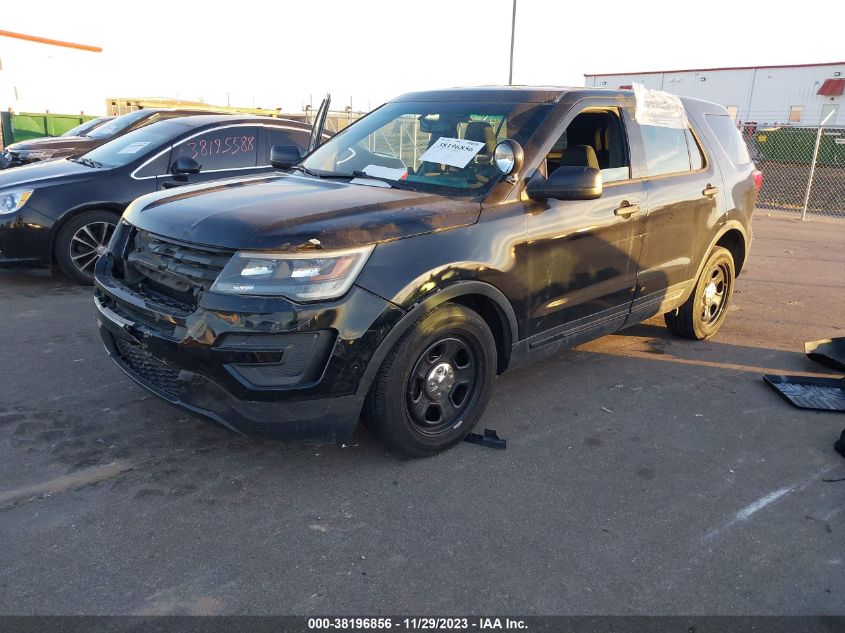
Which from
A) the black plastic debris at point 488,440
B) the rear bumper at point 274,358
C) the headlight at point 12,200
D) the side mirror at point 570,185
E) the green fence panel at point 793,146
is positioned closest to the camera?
the rear bumper at point 274,358

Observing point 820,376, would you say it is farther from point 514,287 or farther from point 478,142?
point 478,142

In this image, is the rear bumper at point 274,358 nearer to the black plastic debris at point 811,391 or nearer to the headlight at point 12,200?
the black plastic debris at point 811,391

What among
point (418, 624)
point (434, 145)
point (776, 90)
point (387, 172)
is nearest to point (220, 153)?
point (387, 172)

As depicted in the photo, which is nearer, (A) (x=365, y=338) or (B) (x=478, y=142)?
(A) (x=365, y=338)

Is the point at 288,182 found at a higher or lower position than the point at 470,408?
higher

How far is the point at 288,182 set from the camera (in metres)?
3.93

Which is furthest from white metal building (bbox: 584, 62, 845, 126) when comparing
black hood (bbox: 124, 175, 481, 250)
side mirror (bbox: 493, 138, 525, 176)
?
black hood (bbox: 124, 175, 481, 250)

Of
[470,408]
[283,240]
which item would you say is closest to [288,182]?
[283,240]

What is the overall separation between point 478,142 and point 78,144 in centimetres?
903

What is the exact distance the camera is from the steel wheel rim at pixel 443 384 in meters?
3.39

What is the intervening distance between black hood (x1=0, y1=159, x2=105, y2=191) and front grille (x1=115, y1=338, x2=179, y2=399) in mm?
3957

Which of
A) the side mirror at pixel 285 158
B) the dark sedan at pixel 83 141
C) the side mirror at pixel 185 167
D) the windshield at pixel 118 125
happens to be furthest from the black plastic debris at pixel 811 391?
the windshield at pixel 118 125

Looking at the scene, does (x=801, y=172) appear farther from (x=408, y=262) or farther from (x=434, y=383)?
(x=408, y=262)

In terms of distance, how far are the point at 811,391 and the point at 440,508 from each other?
3.07 m
